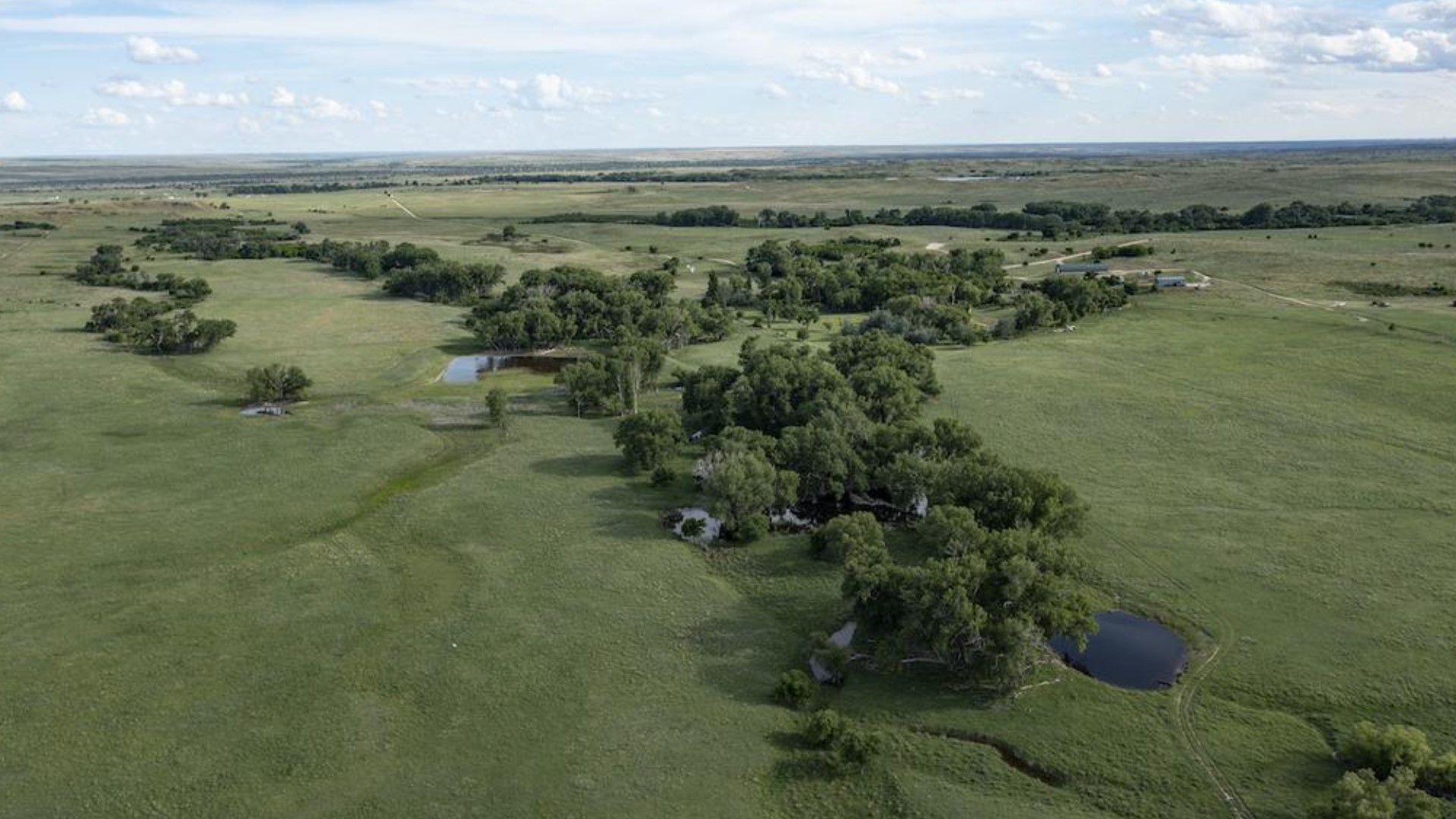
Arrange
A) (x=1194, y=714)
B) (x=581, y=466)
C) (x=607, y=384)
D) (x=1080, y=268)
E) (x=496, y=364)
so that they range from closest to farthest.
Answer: (x=1194, y=714) < (x=581, y=466) < (x=607, y=384) < (x=496, y=364) < (x=1080, y=268)

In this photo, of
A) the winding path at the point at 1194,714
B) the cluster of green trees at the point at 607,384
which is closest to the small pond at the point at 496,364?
the cluster of green trees at the point at 607,384

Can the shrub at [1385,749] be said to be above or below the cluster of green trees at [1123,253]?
below

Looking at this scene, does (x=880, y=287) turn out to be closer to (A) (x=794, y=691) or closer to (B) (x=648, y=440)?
(B) (x=648, y=440)

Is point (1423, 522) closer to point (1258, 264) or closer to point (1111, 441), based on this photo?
point (1111, 441)

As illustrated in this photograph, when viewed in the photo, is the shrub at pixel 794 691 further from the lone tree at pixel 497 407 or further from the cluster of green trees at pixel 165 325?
the cluster of green trees at pixel 165 325


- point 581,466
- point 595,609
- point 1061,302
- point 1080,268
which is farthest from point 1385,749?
point 1080,268

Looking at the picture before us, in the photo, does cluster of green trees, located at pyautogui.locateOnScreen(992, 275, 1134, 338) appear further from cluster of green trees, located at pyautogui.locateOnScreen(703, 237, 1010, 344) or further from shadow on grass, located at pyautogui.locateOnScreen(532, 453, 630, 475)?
shadow on grass, located at pyautogui.locateOnScreen(532, 453, 630, 475)
